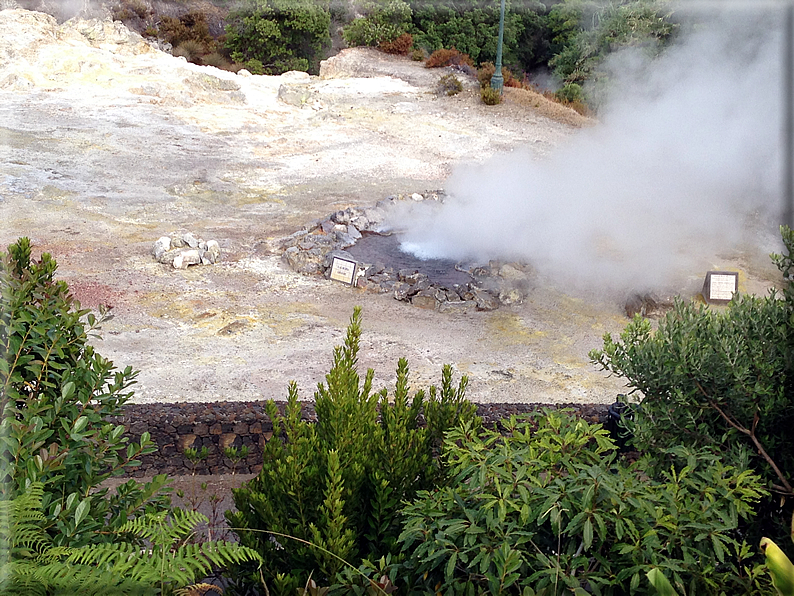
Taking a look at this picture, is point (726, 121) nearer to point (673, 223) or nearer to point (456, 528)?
point (673, 223)

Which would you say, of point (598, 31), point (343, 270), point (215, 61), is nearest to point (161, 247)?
point (343, 270)

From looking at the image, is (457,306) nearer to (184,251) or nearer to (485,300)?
(485,300)

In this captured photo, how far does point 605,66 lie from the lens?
17703 mm

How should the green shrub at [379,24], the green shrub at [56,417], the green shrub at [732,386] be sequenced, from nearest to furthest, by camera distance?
1. the green shrub at [56,417]
2. the green shrub at [732,386]
3. the green shrub at [379,24]

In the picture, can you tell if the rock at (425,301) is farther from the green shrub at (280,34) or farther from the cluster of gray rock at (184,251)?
the green shrub at (280,34)

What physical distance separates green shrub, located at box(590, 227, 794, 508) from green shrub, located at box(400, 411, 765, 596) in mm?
361

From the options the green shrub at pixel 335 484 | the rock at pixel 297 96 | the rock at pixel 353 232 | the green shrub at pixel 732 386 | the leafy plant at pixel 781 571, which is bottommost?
the green shrub at pixel 335 484

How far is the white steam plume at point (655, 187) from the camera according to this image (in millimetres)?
9133

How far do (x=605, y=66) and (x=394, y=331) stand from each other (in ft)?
40.7

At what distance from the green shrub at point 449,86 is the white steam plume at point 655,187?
7.76 meters

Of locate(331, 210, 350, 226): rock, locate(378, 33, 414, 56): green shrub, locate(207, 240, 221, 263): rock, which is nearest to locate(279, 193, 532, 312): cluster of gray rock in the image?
→ locate(331, 210, 350, 226): rock

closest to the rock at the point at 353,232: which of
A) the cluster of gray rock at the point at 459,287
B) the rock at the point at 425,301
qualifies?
the cluster of gray rock at the point at 459,287

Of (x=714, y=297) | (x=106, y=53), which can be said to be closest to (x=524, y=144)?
(x=714, y=297)

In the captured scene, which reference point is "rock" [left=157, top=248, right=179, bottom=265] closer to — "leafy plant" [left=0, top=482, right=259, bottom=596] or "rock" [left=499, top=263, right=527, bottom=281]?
"rock" [left=499, top=263, right=527, bottom=281]
